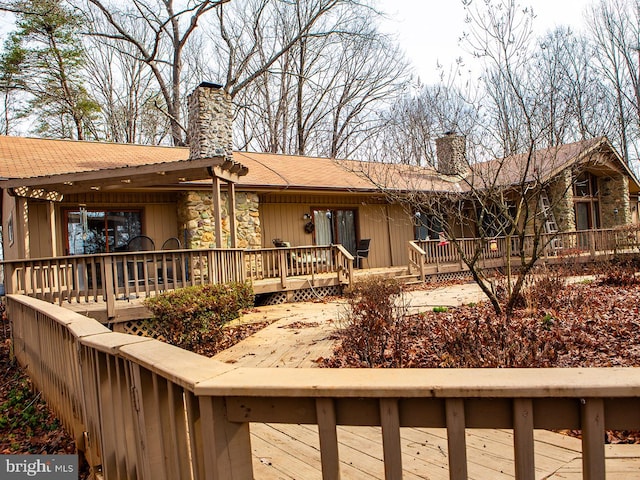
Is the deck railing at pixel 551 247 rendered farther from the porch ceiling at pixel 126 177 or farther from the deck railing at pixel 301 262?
the porch ceiling at pixel 126 177

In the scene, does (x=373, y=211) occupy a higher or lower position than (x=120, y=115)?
lower

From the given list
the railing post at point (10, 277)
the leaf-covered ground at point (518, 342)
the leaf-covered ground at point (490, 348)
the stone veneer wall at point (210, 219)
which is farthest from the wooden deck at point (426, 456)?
the stone veneer wall at point (210, 219)

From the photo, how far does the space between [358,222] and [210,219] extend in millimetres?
5870

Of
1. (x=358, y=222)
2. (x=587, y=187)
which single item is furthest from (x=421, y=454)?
(x=587, y=187)

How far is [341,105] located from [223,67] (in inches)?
277

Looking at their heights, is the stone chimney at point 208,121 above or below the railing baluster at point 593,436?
above

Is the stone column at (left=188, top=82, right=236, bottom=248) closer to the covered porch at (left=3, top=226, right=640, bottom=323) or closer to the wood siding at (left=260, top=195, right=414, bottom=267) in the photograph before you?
the wood siding at (left=260, top=195, right=414, bottom=267)

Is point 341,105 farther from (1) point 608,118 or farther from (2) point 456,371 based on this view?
(2) point 456,371

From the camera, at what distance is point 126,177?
8969 millimetres

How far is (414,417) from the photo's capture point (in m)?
1.13

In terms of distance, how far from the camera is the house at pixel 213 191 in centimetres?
856

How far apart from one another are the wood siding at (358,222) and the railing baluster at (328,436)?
40.6 feet

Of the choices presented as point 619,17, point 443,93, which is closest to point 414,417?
point 443,93

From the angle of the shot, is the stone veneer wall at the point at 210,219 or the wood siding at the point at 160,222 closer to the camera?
the stone veneer wall at the point at 210,219
